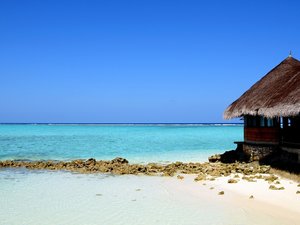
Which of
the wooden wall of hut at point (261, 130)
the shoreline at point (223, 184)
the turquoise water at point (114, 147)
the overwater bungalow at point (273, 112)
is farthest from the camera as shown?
the turquoise water at point (114, 147)

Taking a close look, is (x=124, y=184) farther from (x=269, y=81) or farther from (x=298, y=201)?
(x=269, y=81)

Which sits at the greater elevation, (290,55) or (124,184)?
(290,55)

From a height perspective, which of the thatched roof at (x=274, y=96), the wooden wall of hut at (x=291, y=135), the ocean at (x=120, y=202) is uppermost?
the thatched roof at (x=274, y=96)

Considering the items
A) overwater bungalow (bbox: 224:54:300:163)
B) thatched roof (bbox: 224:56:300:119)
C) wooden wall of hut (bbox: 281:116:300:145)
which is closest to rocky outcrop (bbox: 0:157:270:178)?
overwater bungalow (bbox: 224:54:300:163)

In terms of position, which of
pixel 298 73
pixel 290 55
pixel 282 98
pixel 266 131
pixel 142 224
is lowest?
pixel 142 224

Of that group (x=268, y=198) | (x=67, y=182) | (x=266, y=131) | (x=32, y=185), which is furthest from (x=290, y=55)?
(x=32, y=185)

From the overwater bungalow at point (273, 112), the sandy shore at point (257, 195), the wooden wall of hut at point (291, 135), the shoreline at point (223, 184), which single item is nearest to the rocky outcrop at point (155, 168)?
the shoreline at point (223, 184)

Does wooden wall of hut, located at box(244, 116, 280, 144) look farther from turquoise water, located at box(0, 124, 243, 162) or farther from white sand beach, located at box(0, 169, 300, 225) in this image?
turquoise water, located at box(0, 124, 243, 162)

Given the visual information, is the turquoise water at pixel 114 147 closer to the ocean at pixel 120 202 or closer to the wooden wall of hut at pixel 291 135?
the wooden wall of hut at pixel 291 135

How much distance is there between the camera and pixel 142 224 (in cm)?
824

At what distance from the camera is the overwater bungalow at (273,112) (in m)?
14.2

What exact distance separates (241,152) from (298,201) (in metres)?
8.74

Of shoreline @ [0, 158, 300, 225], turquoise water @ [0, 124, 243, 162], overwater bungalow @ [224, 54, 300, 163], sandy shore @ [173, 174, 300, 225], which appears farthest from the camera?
turquoise water @ [0, 124, 243, 162]

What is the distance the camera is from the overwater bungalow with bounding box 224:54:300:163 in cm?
1423
